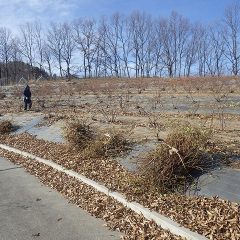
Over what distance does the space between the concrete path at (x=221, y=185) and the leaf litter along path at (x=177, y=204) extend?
20cm

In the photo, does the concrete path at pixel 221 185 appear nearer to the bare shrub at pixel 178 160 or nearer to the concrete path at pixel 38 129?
the bare shrub at pixel 178 160

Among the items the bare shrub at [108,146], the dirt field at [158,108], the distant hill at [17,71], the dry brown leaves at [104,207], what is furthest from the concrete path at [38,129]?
the distant hill at [17,71]

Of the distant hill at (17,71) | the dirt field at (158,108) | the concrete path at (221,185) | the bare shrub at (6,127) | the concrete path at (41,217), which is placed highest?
the distant hill at (17,71)

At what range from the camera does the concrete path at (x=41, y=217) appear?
647 cm

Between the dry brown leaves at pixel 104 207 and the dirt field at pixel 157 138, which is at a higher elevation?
the dirt field at pixel 157 138

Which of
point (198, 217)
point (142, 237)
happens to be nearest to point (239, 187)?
point (198, 217)

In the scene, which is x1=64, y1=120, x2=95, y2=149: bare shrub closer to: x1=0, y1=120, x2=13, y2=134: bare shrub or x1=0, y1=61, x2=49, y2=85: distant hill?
x1=0, y1=120, x2=13, y2=134: bare shrub

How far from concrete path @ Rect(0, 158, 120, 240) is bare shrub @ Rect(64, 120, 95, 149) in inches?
97.8

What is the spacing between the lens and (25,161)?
41.4ft

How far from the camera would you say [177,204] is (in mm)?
6875

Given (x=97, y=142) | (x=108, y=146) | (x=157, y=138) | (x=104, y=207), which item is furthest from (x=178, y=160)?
(x=97, y=142)

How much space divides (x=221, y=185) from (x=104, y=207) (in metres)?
2.16

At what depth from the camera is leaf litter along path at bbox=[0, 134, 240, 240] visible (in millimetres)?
5796

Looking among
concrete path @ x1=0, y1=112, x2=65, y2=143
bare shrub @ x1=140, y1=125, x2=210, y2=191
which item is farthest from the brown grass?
bare shrub @ x1=140, y1=125, x2=210, y2=191
